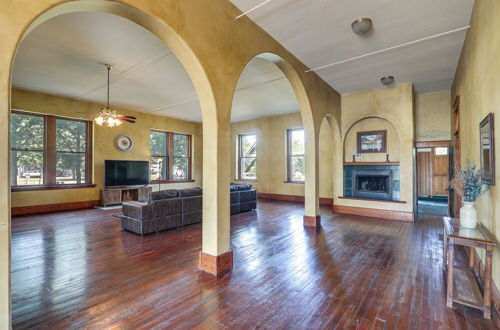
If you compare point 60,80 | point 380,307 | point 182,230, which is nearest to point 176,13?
point 380,307

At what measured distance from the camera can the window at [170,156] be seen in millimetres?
9375

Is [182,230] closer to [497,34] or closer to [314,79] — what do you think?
[314,79]

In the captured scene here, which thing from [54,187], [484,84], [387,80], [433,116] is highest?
[387,80]

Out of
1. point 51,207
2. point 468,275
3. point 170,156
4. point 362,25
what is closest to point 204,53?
point 362,25

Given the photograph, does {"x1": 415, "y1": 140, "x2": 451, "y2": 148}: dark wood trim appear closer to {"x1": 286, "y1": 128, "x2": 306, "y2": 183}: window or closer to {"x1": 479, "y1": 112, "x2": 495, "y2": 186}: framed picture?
{"x1": 286, "y1": 128, "x2": 306, "y2": 183}: window

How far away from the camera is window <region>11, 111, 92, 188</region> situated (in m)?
6.25

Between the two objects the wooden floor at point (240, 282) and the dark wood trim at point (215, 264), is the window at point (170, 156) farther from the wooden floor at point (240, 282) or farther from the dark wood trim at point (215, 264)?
the dark wood trim at point (215, 264)

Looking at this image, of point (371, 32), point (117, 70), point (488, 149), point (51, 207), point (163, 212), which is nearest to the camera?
point (488, 149)

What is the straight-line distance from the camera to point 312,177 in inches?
199

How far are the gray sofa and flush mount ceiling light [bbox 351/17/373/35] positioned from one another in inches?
164

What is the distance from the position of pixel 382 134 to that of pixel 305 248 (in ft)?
13.5

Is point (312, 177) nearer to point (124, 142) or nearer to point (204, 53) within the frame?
point (204, 53)

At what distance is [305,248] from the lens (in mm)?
3703

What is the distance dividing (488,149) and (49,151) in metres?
9.14
